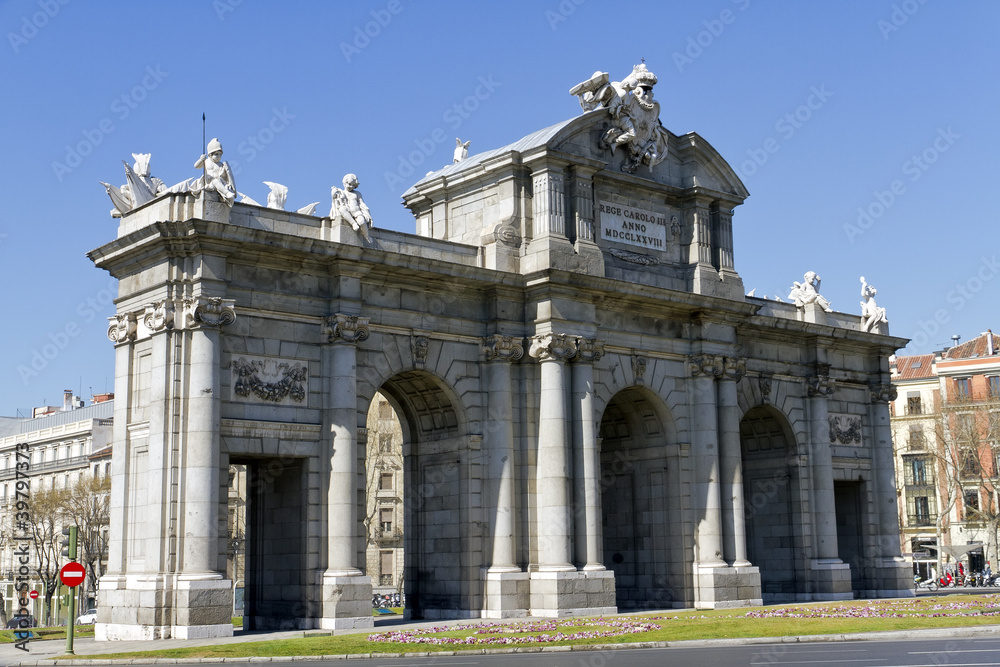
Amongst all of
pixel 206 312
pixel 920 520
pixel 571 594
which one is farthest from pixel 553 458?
pixel 920 520

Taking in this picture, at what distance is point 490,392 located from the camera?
38.4 metres

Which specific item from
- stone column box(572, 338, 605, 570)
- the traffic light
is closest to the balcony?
stone column box(572, 338, 605, 570)

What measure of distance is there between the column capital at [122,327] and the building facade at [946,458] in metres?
54.4

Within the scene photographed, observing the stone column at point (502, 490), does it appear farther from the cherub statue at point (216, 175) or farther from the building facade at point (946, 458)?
the building facade at point (946, 458)

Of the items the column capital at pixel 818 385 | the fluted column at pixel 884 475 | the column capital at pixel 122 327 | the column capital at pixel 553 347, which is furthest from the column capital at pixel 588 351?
the fluted column at pixel 884 475

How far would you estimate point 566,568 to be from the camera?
36.8 m

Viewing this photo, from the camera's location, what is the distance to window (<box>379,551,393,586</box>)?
A: 78.7 meters

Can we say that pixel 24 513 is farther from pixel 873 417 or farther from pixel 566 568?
pixel 873 417

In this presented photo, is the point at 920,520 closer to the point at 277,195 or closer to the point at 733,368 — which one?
the point at 733,368

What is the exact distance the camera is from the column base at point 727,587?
40938 millimetres

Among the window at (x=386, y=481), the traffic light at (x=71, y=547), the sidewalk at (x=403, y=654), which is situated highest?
the window at (x=386, y=481)

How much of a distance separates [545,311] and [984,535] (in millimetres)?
61282

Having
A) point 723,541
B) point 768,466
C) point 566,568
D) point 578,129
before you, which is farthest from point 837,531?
point 578,129

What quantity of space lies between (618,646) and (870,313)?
3055cm
